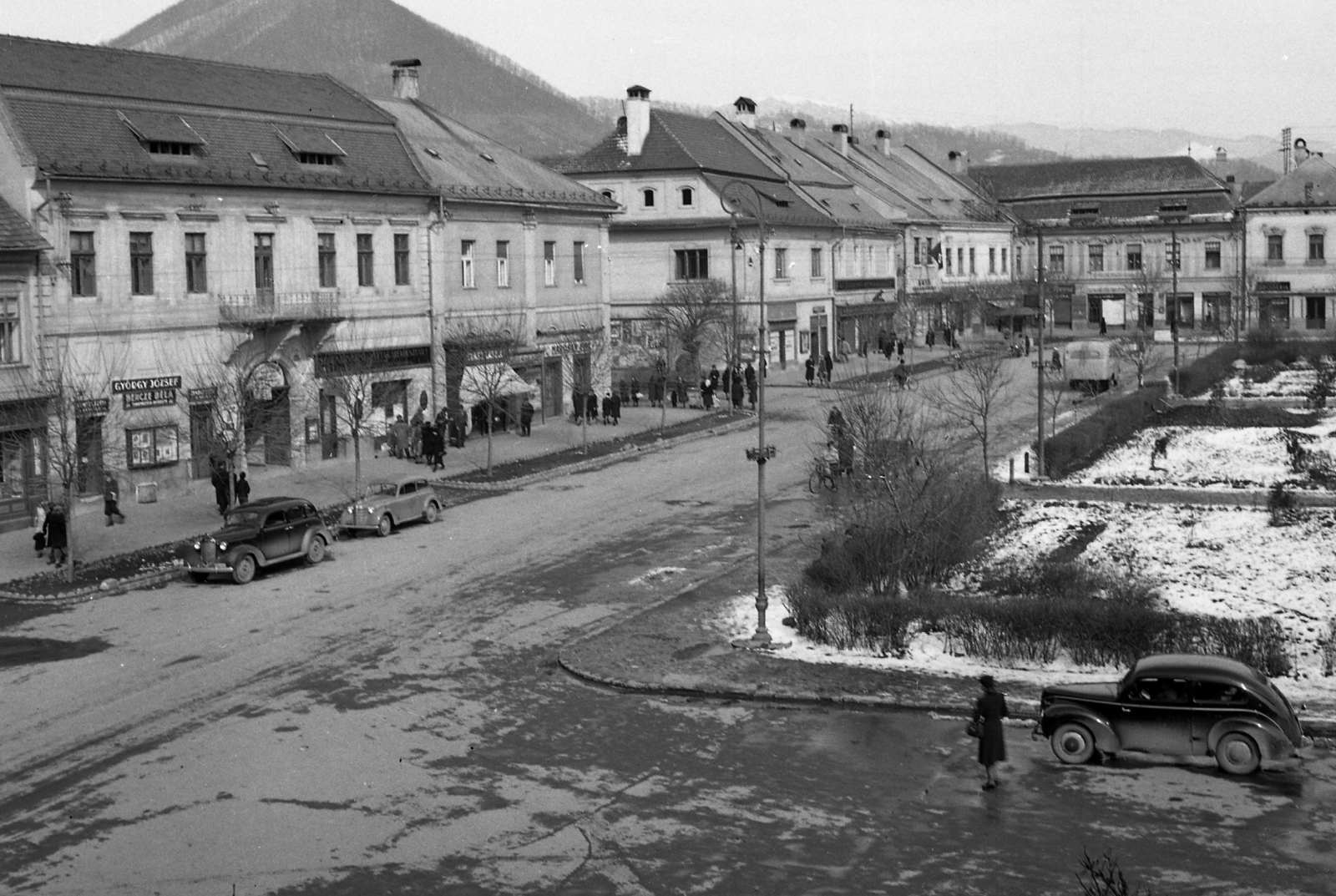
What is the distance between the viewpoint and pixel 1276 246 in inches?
3516

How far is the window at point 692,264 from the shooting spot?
6975 cm

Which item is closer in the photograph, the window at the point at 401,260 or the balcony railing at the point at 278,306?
the balcony railing at the point at 278,306

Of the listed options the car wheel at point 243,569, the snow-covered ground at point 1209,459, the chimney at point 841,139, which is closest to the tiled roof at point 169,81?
the car wheel at point 243,569

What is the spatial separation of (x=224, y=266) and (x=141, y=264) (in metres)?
2.52

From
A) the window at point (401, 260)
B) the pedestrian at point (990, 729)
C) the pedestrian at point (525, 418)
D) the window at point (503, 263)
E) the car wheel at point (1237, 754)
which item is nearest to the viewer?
the pedestrian at point (990, 729)

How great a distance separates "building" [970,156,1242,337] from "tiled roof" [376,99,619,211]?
152 ft

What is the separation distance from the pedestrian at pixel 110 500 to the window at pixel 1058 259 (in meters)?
75.6

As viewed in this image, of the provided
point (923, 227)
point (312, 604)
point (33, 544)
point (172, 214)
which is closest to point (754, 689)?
point (312, 604)

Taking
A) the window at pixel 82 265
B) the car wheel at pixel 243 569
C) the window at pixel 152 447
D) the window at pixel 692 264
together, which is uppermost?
the window at pixel 692 264

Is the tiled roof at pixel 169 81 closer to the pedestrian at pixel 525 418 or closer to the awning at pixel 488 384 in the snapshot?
the awning at pixel 488 384

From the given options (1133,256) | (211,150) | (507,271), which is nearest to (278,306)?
(211,150)

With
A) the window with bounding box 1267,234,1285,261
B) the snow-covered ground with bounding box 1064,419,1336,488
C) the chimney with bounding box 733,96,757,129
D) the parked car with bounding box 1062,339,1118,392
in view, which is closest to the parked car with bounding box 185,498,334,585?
the snow-covered ground with bounding box 1064,419,1336,488

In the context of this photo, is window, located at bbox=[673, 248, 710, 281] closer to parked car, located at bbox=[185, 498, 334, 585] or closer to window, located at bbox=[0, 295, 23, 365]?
window, located at bbox=[0, 295, 23, 365]

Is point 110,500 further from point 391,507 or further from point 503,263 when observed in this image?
point 503,263
